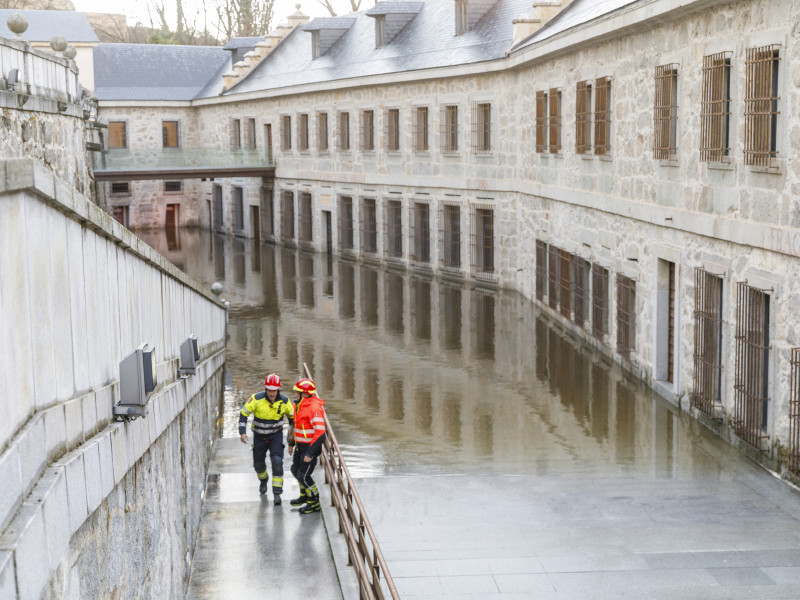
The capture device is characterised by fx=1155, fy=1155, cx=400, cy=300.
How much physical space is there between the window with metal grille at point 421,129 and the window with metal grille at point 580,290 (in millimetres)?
10754

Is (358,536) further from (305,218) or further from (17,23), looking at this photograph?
(305,218)

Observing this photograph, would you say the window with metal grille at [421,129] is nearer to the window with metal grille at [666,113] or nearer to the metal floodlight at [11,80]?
the window with metal grille at [666,113]

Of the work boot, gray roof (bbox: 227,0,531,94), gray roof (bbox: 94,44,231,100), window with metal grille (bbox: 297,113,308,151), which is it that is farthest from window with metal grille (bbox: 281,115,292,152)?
the work boot

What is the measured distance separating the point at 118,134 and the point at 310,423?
128ft

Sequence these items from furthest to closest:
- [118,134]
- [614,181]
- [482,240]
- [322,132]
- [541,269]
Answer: [118,134], [322,132], [482,240], [541,269], [614,181]

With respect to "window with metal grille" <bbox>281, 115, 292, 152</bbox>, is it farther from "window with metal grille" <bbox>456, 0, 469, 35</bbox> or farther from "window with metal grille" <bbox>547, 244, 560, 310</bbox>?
"window with metal grille" <bbox>547, 244, 560, 310</bbox>

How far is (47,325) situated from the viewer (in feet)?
16.9

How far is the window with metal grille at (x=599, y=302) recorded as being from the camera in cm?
2033

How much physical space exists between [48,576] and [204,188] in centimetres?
4701

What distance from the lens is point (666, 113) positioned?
1678 centimetres

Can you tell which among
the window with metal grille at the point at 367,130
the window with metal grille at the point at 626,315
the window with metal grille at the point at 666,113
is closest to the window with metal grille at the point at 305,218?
the window with metal grille at the point at 367,130

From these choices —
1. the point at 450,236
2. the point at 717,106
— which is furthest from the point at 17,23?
the point at 450,236

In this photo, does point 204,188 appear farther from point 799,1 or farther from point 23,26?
point 799,1

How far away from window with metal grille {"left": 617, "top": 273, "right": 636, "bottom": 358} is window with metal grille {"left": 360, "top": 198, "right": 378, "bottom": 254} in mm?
17129
